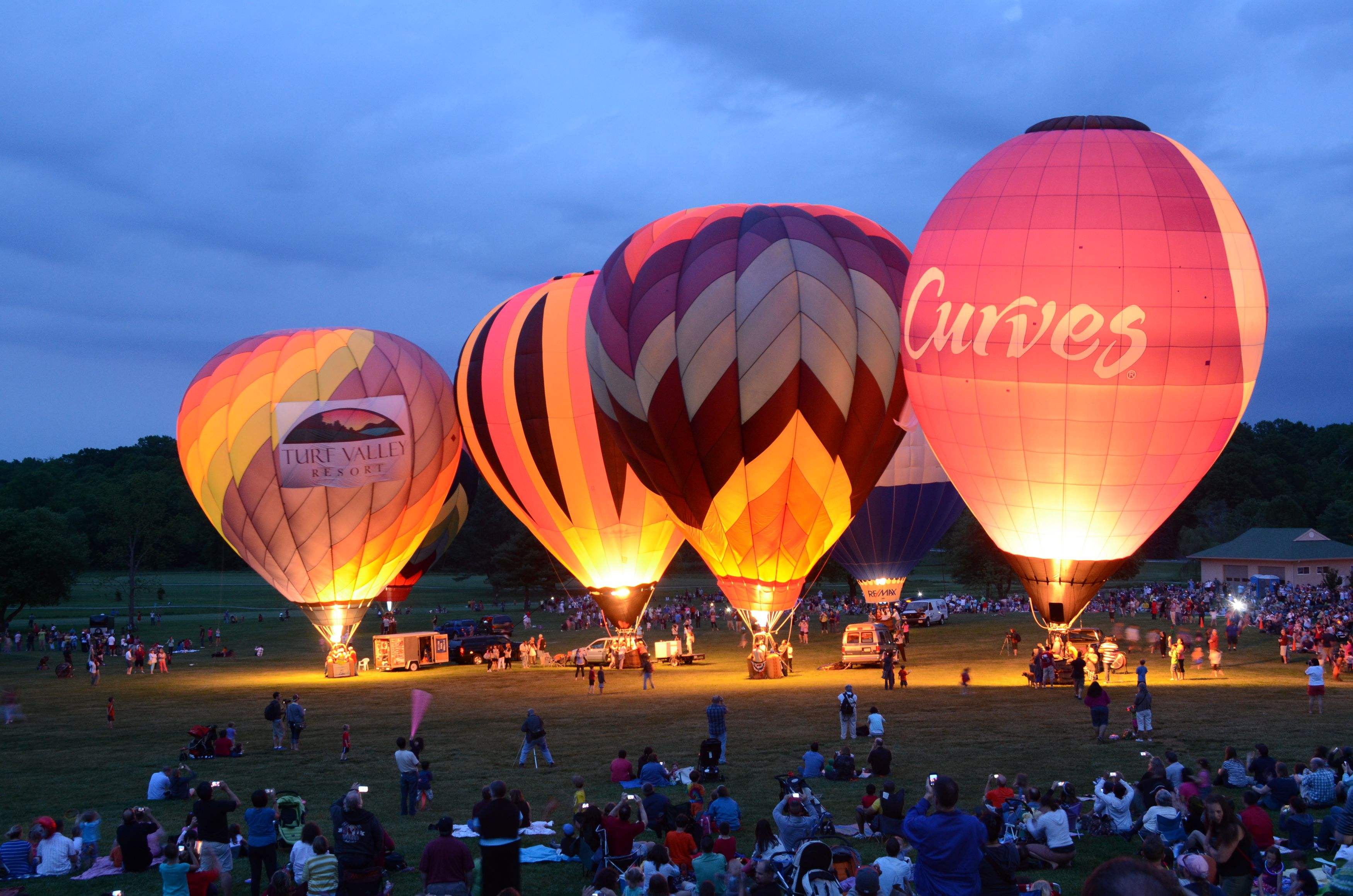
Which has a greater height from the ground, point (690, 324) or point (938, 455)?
point (690, 324)

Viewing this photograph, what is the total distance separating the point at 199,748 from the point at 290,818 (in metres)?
7.32

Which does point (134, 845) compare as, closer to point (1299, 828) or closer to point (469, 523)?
point (1299, 828)

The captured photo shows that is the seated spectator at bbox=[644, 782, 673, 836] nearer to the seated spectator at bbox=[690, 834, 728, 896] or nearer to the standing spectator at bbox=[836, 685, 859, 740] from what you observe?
the seated spectator at bbox=[690, 834, 728, 896]

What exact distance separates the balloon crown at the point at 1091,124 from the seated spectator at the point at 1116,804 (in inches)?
590

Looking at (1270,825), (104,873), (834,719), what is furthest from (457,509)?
(1270,825)

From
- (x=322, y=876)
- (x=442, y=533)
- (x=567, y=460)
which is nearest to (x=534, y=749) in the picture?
(x=322, y=876)

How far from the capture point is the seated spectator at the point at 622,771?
585 inches

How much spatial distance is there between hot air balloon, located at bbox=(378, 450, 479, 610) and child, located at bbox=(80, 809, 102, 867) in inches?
988

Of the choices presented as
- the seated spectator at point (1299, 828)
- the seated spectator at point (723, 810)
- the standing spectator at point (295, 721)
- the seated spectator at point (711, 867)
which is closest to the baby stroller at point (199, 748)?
the standing spectator at point (295, 721)

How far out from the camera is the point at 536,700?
24.2 m

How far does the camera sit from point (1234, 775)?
42.3ft

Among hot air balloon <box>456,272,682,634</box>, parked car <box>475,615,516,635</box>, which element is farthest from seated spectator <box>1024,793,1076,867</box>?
parked car <box>475,615,516,635</box>

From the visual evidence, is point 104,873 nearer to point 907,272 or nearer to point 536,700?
point 536,700

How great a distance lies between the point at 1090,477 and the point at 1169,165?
19.0 feet
